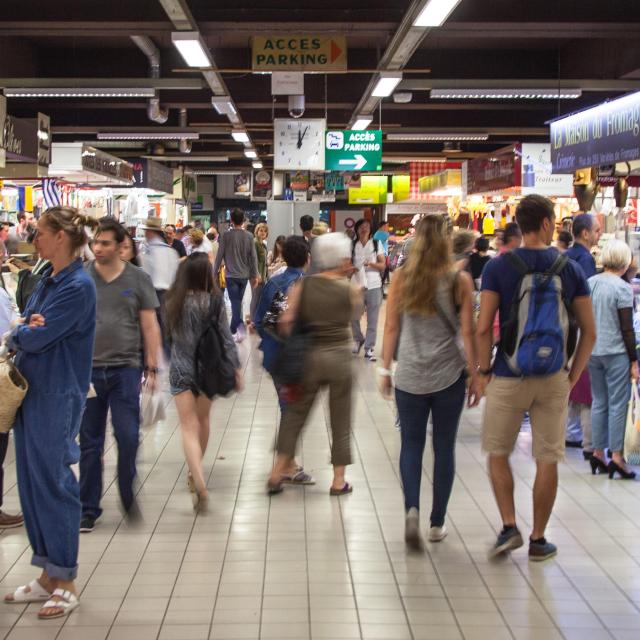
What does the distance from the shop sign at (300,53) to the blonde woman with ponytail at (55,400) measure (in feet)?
25.7

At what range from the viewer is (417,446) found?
5.31 m

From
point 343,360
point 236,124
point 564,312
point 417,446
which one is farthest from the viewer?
point 236,124

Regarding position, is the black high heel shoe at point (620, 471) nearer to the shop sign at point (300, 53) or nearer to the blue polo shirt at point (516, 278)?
the blue polo shirt at point (516, 278)

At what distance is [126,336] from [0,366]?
4.43 feet

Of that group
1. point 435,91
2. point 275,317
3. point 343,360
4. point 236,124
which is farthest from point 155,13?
point 236,124

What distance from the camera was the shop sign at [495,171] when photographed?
19.9 meters

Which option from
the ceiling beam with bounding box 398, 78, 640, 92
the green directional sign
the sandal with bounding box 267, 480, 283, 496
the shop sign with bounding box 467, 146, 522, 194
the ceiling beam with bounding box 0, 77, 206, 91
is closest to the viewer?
the sandal with bounding box 267, 480, 283, 496

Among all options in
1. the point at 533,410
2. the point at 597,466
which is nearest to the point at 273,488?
the point at 533,410

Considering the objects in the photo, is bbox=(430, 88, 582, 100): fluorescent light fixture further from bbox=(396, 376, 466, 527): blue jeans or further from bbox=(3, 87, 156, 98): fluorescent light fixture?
bbox=(396, 376, 466, 527): blue jeans

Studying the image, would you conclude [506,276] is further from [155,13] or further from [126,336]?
[155,13]

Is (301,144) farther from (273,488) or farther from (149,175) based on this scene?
(273,488)

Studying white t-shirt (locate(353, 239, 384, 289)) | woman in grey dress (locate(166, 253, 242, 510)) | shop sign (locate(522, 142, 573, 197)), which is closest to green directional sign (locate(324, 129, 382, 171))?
shop sign (locate(522, 142, 573, 197))

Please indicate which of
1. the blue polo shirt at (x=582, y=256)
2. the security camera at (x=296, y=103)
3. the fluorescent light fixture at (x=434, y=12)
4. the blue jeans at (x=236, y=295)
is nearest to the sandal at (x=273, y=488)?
the blue polo shirt at (x=582, y=256)

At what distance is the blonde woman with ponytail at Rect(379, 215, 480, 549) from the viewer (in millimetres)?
5184
